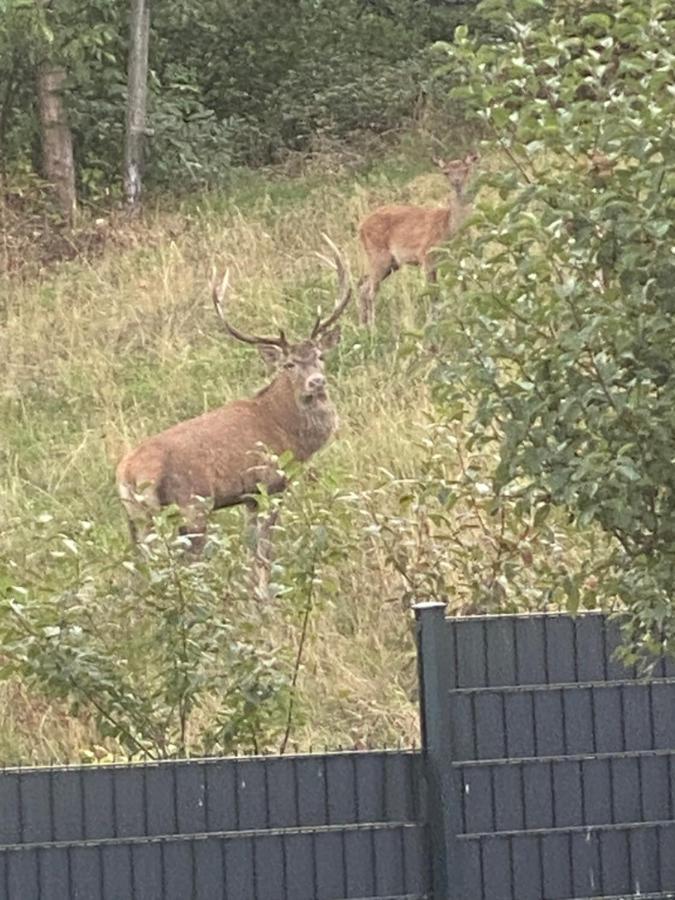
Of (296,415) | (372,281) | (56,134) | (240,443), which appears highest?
(56,134)

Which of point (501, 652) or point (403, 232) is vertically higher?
point (403, 232)

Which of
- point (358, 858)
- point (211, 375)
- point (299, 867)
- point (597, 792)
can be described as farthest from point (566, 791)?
point (211, 375)

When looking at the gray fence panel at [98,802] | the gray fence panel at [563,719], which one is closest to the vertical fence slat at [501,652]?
the gray fence panel at [563,719]

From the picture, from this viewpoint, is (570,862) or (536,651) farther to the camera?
(536,651)

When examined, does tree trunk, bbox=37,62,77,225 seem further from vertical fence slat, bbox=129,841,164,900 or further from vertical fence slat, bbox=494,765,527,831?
vertical fence slat, bbox=129,841,164,900

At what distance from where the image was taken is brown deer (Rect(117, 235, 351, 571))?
11.0 metres

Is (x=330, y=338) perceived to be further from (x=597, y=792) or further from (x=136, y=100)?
(x=136, y=100)

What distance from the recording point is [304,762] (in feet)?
17.9

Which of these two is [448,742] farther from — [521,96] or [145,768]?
[521,96]

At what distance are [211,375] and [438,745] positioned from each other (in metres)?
9.73

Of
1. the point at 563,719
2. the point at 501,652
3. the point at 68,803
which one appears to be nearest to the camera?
the point at 68,803

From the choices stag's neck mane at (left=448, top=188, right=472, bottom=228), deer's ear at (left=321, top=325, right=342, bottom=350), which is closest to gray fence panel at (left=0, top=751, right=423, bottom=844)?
deer's ear at (left=321, top=325, right=342, bottom=350)

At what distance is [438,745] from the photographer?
5.46m

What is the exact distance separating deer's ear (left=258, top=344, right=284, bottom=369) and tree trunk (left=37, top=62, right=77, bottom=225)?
27.7ft
